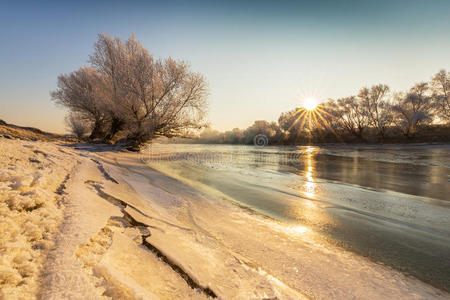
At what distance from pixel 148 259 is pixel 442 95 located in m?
46.4

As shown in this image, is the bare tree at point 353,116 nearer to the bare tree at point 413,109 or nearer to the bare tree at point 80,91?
the bare tree at point 413,109

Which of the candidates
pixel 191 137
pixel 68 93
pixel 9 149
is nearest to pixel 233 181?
pixel 9 149

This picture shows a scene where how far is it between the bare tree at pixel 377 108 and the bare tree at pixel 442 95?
19.2 ft

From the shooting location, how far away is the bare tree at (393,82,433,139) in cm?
3117

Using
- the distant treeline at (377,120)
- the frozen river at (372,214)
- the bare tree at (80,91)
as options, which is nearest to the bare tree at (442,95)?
the distant treeline at (377,120)

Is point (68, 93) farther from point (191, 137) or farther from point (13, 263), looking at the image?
point (13, 263)

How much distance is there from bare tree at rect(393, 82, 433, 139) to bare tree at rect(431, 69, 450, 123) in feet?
3.03

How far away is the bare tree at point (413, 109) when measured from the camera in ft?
102

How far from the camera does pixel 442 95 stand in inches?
1207

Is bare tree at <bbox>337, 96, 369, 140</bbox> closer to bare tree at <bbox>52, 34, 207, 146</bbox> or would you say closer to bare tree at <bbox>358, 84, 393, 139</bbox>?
bare tree at <bbox>358, 84, 393, 139</bbox>

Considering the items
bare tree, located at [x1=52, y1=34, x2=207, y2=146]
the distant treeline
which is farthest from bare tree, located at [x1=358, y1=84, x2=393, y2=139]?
bare tree, located at [x1=52, y1=34, x2=207, y2=146]

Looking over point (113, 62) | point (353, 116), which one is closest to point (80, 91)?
point (113, 62)

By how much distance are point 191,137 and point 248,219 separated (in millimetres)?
14193

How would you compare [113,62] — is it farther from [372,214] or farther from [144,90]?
[372,214]
